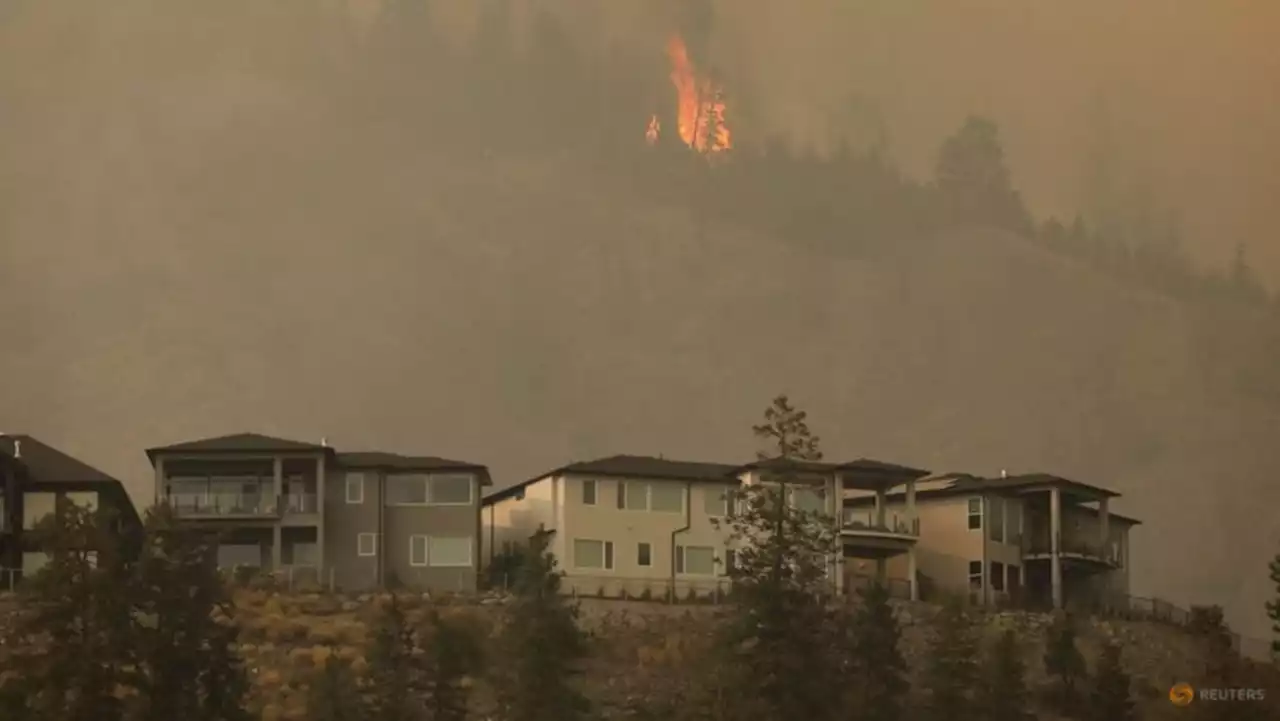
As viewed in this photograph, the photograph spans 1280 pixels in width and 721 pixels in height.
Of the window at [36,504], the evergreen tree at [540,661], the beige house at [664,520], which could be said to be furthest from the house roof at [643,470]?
the evergreen tree at [540,661]

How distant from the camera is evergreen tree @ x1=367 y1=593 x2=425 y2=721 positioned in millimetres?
43375

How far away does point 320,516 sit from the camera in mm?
65625

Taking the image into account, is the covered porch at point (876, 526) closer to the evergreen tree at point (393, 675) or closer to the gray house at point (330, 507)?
the gray house at point (330, 507)

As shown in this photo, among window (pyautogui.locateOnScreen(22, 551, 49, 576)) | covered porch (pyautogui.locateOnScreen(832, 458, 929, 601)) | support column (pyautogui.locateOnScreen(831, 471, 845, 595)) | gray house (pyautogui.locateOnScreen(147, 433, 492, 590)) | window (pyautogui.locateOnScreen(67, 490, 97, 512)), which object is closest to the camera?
window (pyautogui.locateOnScreen(22, 551, 49, 576))

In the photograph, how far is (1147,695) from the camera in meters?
56.1

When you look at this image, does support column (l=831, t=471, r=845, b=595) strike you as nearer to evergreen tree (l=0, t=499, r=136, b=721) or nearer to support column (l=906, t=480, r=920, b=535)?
support column (l=906, t=480, r=920, b=535)

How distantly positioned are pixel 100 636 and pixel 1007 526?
38519 mm

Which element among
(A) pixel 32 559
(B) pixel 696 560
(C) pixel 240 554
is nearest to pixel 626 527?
(B) pixel 696 560

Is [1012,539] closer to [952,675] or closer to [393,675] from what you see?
[952,675]

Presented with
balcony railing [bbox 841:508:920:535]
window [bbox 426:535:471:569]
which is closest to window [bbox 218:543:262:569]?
window [bbox 426:535:471:569]

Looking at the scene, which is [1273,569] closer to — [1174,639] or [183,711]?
[1174,639]

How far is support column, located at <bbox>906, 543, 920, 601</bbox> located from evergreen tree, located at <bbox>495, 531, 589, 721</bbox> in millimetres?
20367

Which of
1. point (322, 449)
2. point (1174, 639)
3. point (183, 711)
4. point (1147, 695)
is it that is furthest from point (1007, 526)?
point (183, 711)

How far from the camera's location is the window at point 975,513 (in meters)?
71.4
